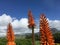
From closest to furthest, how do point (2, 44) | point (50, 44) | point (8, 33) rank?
point (50, 44) < point (8, 33) < point (2, 44)

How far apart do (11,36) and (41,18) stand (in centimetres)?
879

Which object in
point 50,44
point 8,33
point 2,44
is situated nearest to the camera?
point 50,44

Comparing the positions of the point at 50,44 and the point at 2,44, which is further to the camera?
the point at 2,44

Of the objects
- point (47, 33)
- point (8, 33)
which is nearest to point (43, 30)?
point (47, 33)

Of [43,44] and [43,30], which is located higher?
[43,30]

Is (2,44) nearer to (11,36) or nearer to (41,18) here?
(11,36)

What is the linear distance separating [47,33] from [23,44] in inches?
3345

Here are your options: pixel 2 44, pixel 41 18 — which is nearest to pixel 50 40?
pixel 41 18

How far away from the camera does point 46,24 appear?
1356cm

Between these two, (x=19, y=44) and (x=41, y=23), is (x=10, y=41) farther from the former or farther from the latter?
(x=19, y=44)

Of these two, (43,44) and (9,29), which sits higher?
(9,29)

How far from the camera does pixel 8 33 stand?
2109 cm

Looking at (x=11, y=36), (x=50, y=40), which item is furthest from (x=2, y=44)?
(x=50, y=40)

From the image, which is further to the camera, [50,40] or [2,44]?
[2,44]
